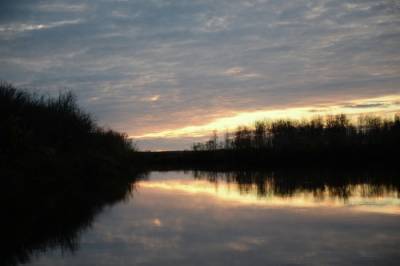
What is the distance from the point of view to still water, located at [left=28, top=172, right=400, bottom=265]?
9.30 meters

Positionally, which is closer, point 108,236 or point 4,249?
point 4,249

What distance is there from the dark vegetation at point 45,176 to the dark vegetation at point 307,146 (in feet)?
98.0

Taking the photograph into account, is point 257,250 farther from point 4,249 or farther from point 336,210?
point 336,210

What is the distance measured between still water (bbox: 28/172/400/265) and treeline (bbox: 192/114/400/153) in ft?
144

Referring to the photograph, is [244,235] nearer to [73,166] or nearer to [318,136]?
[73,166]

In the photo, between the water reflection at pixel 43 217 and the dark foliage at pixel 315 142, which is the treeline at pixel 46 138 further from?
the dark foliage at pixel 315 142

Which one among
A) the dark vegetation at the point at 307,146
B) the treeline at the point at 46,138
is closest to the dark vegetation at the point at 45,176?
the treeline at the point at 46,138

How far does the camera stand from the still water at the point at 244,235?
930cm

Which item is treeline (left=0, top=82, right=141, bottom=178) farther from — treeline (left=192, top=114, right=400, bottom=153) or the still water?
treeline (left=192, top=114, right=400, bottom=153)

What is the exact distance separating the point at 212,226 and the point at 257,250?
3.83 m

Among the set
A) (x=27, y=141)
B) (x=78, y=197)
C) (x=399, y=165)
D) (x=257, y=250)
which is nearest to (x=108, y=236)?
(x=257, y=250)

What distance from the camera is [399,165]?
164 feet

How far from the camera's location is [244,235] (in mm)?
11984

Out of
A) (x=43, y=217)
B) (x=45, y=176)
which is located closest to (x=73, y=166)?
(x=45, y=176)
